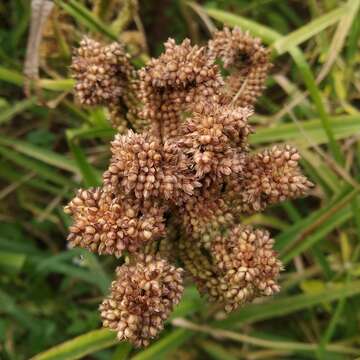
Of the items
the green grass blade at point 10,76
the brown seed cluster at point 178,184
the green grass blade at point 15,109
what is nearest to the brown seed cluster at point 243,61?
the brown seed cluster at point 178,184

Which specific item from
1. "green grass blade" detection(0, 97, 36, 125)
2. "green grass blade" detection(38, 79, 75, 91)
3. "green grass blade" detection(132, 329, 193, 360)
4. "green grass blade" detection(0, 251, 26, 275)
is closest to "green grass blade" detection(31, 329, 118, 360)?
"green grass blade" detection(132, 329, 193, 360)

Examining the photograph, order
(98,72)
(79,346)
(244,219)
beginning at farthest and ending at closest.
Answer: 1. (244,219)
2. (79,346)
3. (98,72)

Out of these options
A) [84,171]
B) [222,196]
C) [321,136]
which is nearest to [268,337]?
[321,136]

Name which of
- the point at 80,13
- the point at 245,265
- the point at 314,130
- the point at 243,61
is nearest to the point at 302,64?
the point at 314,130

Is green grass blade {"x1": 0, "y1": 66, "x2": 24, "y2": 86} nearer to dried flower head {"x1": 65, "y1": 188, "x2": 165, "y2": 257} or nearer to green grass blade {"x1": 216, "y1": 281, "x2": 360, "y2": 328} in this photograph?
dried flower head {"x1": 65, "y1": 188, "x2": 165, "y2": 257}

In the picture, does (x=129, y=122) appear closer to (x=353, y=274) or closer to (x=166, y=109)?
(x=166, y=109)

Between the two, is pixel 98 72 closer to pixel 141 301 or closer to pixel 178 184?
pixel 178 184
